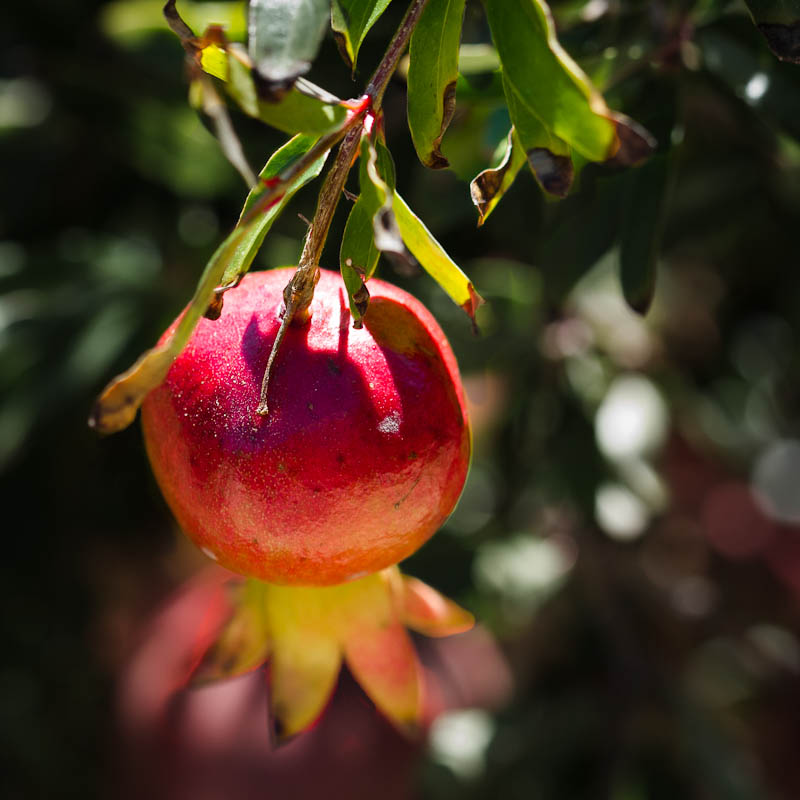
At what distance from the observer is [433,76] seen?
0.36m

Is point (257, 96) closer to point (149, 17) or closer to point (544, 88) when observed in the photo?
point (544, 88)

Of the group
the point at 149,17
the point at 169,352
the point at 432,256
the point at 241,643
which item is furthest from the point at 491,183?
the point at 149,17

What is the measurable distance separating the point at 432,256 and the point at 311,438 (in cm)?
8

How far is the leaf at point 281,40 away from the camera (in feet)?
0.88

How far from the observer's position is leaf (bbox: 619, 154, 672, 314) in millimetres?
454

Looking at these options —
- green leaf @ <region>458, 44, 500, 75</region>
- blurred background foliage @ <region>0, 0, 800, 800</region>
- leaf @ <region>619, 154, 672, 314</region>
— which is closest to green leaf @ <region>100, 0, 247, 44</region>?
blurred background foliage @ <region>0, 0, 800, 800</region>

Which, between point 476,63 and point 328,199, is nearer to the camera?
point 328,199

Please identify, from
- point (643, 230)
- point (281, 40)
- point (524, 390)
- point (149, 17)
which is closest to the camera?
A: point (281, 40)

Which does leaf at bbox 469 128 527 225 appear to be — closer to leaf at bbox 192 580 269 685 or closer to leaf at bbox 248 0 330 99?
leaf at bbox 248 0 330 99

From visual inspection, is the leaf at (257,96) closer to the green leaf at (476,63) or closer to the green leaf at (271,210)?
the green leaf at (271,210)

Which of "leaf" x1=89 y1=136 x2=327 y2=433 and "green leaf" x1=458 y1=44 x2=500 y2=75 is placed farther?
"green leaf" x1=458 y1=44 x2=500 y2=75

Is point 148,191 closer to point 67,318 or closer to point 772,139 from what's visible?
point 67,318

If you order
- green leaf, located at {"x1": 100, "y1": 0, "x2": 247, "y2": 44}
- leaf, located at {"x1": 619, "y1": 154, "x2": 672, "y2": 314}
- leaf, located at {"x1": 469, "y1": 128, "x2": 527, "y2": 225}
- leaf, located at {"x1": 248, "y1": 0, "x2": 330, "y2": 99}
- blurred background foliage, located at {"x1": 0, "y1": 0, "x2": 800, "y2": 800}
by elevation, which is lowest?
blurred background foliage, located at {"x1": 0, "y1": 0, "x2": 800, "y2": 800}

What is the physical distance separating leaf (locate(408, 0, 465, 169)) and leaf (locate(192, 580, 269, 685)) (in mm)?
248
